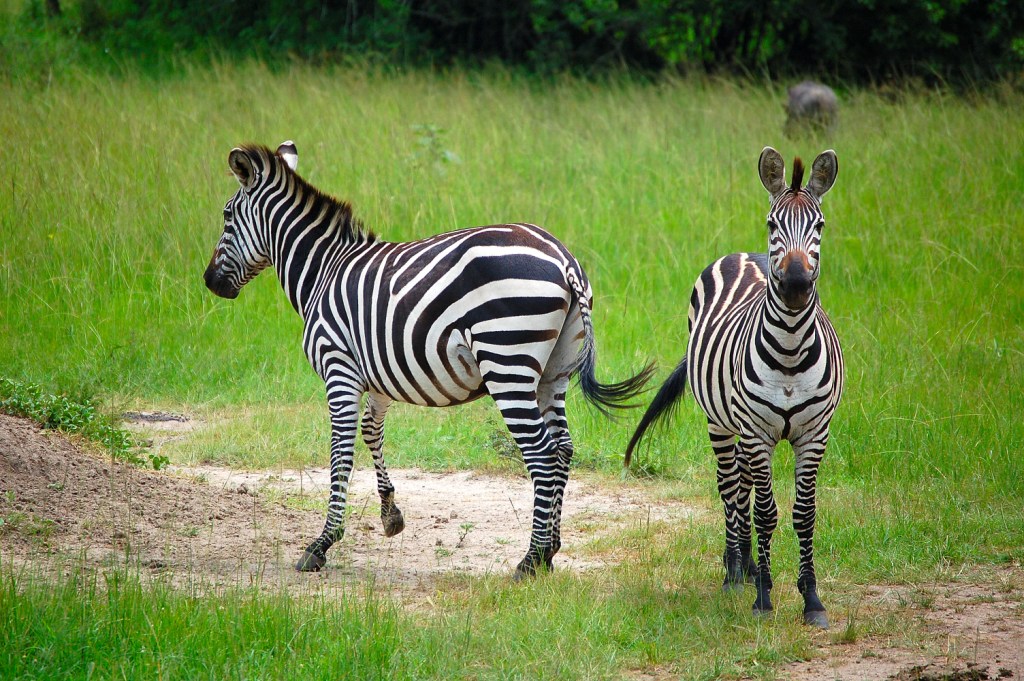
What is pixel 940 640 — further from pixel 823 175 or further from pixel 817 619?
pixel 823 175

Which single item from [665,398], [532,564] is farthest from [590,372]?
[532,564]

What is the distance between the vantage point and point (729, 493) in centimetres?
498

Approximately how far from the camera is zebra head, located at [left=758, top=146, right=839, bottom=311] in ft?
12.6

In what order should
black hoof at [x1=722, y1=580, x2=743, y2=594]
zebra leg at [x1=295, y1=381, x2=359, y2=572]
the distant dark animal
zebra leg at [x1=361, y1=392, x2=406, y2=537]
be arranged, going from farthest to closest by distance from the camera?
the distant dark animal
zebra leg at [x1=361, y1=392, x2=406, y2=537]
zebra leg at [x1=295, y1=381, x2=359, y2=572]
black hoof at [x1=722, y1=580, x2=743, y2=594]

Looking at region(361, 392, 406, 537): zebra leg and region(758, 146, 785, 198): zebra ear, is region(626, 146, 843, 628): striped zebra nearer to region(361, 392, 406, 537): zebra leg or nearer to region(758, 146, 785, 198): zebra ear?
region(758, 146, 785, 198): zebra ear

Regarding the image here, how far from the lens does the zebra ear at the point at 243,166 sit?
5629 millimetres

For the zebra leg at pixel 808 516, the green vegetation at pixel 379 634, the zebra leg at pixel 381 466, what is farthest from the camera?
the zebra leg at pixel 381 466

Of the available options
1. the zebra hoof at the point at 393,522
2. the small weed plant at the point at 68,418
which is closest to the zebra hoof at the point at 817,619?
the zebra hoof at the point at 393,522

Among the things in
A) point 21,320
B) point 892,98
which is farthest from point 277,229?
point 892,98

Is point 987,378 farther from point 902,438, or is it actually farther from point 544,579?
point 544,579

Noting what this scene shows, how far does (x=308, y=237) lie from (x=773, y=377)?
9.42 feet

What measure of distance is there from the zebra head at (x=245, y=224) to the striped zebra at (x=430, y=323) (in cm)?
1

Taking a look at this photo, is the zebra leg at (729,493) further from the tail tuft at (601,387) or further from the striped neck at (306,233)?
the striped neck at (306,233)

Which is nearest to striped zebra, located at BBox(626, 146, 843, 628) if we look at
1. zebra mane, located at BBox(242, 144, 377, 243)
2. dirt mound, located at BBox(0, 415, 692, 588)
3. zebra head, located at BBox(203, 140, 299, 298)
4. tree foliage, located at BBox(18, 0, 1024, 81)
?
dirt mound, located at BBox(0, 415, 692, 588)
